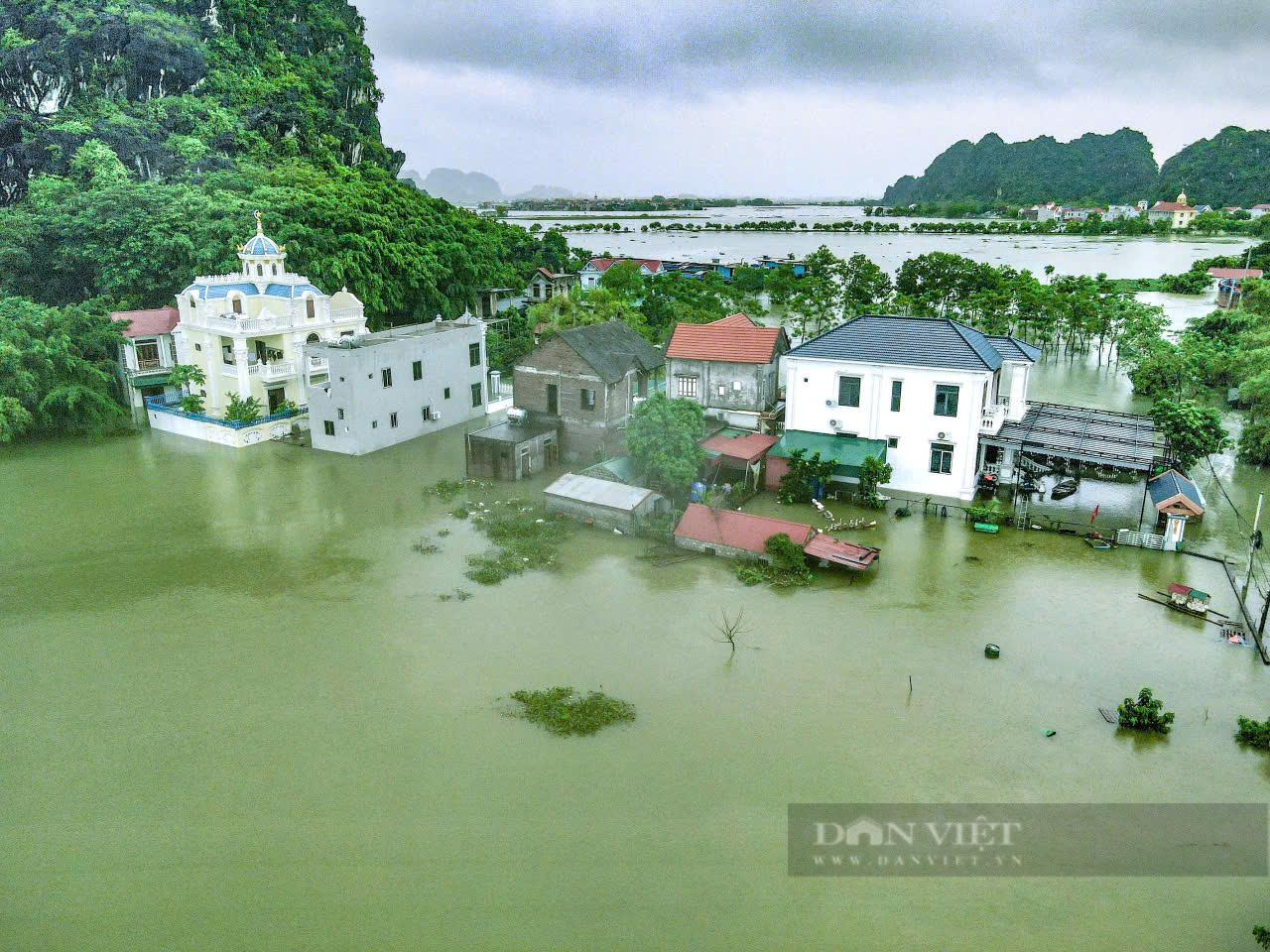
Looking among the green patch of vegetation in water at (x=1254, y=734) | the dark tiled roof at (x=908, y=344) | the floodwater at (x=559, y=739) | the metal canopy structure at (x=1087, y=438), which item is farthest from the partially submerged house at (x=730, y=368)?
the green patch of vegetation in water at (x=1254, y=734)

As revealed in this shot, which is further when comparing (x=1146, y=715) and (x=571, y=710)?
(x=571, y=710)

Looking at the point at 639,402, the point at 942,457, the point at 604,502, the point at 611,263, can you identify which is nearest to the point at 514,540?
the point at 604,502

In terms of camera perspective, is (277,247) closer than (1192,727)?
No

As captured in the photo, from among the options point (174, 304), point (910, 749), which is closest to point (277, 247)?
point (174, 304)

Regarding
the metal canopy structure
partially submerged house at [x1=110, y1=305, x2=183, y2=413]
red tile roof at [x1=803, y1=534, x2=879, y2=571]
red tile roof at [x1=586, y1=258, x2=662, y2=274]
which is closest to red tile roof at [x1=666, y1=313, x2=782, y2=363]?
the metal canopy structure

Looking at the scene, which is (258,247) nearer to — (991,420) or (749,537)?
(749,537)

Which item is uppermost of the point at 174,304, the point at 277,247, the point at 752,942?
the point at 277,247

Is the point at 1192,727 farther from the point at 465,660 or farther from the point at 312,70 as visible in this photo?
the point at 312,70

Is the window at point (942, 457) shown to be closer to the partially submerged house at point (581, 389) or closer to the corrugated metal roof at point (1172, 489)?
the corrugated metal roof at point (1172, 489)
